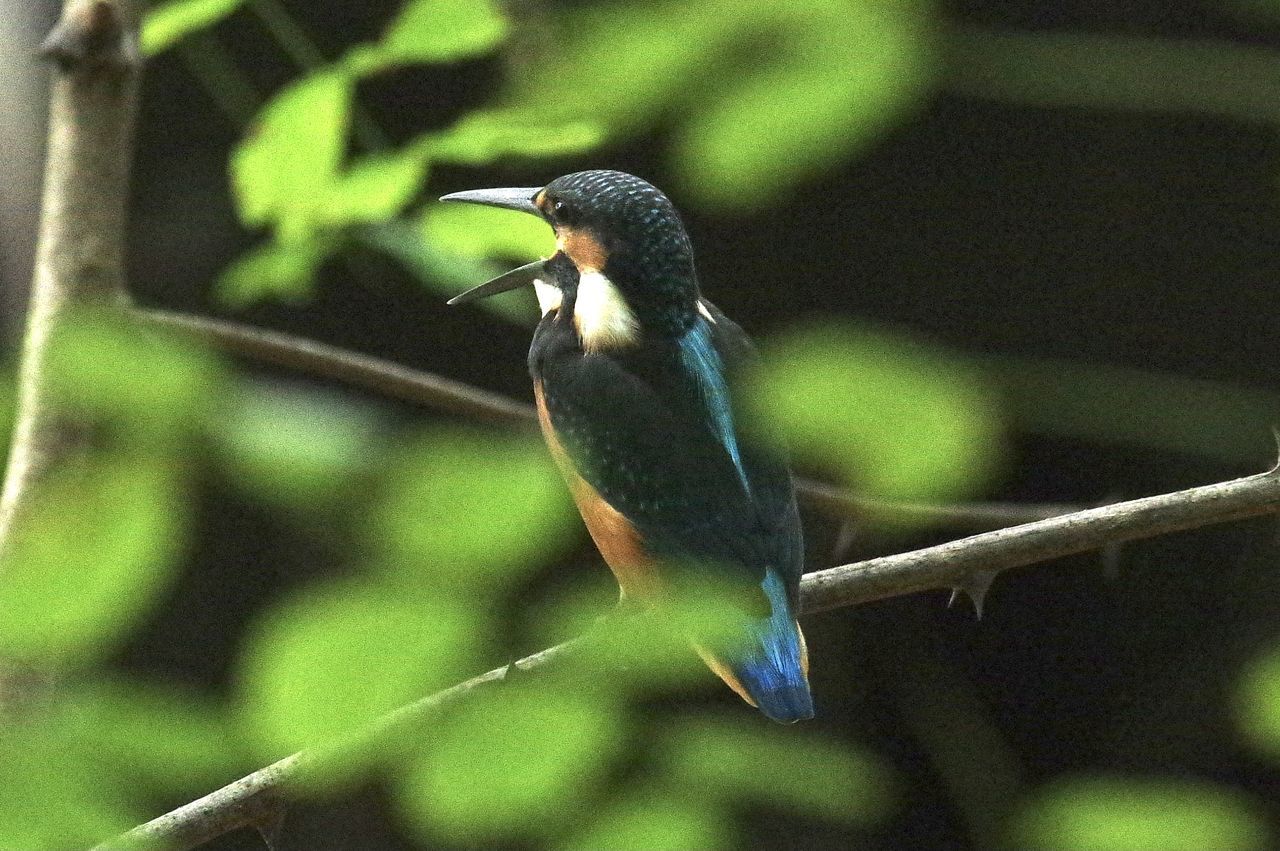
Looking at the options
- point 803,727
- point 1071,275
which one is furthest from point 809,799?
point 1071,275

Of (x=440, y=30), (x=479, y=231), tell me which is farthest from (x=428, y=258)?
(x=440, y=30)

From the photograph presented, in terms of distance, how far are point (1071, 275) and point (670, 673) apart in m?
1.34

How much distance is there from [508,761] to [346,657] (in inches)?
3.2

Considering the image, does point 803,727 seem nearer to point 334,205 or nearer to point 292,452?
point 334,205

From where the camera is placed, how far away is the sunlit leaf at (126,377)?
519 mm

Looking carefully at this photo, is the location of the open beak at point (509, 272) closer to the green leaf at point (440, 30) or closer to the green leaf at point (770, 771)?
the green leaf at point (440, 30)

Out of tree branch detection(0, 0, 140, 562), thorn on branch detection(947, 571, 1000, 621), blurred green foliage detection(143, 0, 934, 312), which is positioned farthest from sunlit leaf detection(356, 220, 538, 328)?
thorn on branch detection(947, 571, 1000, 621)

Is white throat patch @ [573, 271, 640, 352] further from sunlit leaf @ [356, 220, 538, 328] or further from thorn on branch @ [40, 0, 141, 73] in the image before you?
thorn on branch @ [40, 0, 141, 73]

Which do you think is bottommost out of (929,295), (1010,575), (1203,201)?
(1010,575)

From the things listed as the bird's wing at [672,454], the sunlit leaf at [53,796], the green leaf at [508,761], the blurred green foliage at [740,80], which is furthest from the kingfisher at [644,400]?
the sunlit leaf at [53,796]

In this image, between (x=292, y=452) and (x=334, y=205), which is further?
(x=334, y=205)

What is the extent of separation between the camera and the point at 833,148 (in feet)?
2.07

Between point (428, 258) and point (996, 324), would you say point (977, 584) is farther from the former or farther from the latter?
point (996, 324)

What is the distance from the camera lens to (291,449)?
530 millimetres
